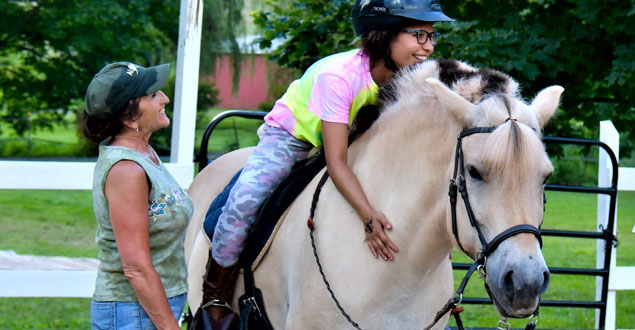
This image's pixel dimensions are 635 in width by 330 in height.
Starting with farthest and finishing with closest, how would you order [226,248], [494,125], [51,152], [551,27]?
1. [51,152]
2. [551,27]
3. [226,248]
4. [494,125]

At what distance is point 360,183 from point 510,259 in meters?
0.84

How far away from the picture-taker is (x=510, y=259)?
2.31 meters

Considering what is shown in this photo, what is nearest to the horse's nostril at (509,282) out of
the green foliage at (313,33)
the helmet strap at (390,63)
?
the helmet strap at (390,63)

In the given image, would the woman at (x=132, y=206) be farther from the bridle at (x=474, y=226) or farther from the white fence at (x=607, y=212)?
the white fence at (x=607, y=212)

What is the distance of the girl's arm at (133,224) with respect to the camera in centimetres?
250

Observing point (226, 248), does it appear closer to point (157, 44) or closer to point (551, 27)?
point (551, 27)

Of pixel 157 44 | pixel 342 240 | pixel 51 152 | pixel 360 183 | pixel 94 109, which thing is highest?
pixel 94 109

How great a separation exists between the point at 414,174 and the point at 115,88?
111 cm

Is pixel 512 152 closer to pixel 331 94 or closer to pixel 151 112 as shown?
pixel 331 94

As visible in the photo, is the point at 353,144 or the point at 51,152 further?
the point at 51,152

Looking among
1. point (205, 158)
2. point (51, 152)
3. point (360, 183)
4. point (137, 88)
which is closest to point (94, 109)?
point (137, 88)

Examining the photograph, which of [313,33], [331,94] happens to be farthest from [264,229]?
[313,33]

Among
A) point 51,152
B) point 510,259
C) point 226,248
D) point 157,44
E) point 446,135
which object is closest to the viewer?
point 510,259

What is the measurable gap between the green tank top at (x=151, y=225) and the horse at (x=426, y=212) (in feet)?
2.01
